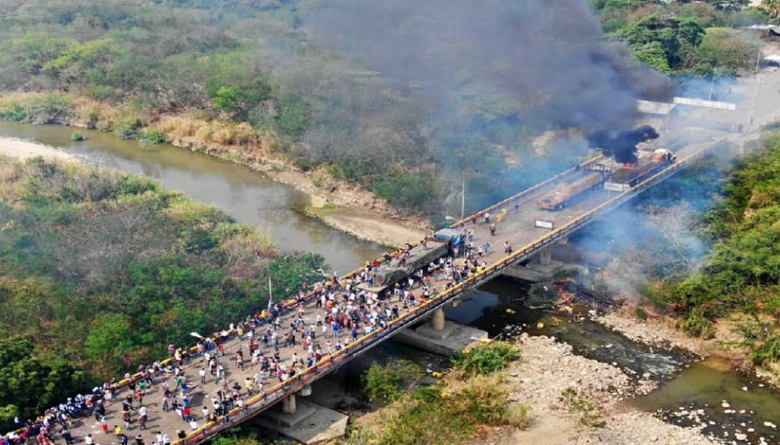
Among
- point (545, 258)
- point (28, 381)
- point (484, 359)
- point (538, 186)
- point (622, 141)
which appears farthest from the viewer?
point (622, 141)

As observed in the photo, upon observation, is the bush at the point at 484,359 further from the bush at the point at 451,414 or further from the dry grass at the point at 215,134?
the dry grass at the point at 215,134

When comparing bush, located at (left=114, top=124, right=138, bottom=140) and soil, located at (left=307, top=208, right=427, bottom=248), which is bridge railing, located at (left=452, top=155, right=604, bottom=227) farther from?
Result: bush, located at (left=114, top=124, right=138, bottom=140)

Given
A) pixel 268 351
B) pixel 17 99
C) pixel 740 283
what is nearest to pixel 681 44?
pixel 740 283

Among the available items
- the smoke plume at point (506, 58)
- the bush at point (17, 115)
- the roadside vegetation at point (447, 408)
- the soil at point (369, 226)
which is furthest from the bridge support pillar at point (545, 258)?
the bush at point (17, 115)

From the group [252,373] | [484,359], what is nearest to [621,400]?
[484,359]

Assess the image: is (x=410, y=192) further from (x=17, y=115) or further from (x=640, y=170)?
(x=17, y=115)

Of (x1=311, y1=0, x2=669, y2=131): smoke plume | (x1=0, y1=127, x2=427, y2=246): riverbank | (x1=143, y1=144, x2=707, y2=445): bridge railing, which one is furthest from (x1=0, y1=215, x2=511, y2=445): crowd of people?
(x1=311, y1=0, x2=669, y2=131): smoke plume
